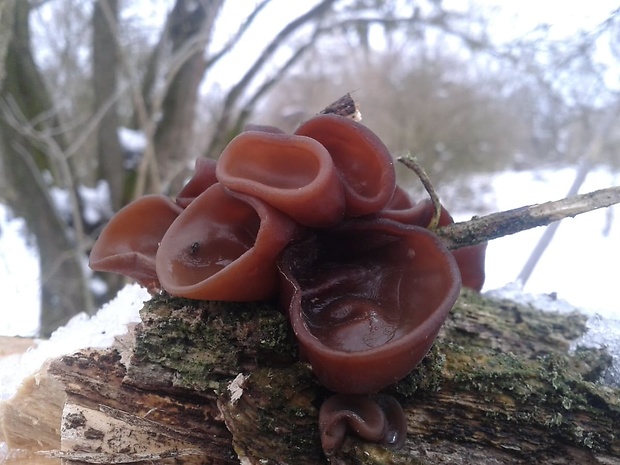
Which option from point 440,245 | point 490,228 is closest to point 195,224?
point 440,245

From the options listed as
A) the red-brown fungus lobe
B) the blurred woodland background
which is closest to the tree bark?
the red-brown fungus lobe

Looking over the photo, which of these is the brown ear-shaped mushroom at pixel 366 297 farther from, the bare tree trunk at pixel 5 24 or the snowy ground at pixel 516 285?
the bare tree trunk at pixel 5 24

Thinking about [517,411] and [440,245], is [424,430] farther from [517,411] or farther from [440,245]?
[440,245]

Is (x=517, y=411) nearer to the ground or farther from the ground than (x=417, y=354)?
nearer to the ground

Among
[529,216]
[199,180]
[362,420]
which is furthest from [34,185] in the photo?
[529,216]

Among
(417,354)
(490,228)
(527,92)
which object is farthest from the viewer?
(527,92)

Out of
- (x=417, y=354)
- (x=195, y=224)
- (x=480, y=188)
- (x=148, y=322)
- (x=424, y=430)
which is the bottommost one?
(x=480, y=188)

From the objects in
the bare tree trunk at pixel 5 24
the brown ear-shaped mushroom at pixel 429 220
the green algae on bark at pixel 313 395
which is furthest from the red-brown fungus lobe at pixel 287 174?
the bare tree trunk at pixel 5 24
